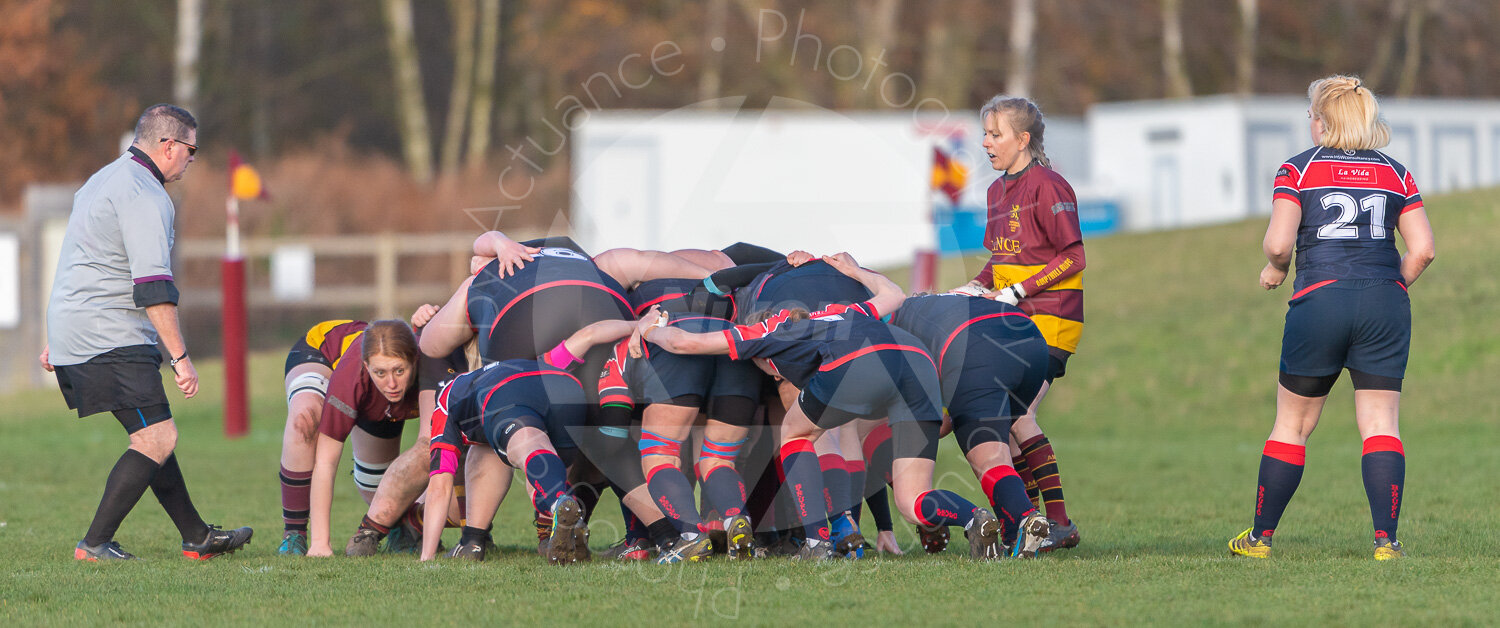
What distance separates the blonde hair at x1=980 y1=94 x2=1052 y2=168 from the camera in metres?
6.16

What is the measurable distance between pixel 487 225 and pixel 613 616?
68.5 feet

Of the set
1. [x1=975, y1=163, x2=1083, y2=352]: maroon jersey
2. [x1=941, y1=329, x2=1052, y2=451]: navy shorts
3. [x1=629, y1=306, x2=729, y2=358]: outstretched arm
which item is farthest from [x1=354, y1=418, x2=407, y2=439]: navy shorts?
[x1=975, y1=163, x2=1083, y2=352]: maroon jersey

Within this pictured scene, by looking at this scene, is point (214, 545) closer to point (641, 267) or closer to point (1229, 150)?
point (641, 267)

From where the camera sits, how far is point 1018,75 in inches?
1174

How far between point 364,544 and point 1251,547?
3.55 meters

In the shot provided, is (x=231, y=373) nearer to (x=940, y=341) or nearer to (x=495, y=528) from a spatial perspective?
(x=495, y=528)

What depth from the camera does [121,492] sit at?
234 inches

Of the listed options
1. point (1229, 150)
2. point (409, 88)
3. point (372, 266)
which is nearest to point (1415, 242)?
point (1229, 150)

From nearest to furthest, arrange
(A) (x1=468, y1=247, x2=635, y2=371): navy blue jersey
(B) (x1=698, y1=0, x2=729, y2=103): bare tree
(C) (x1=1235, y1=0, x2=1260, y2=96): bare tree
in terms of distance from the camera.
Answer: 1. (A) (x1=468, y1=247, x2=635, y2=371): navy blue jersey
2. (B) (x1=698, y1=0, x2=729, y2=103): bare tree
3. (C) (x1=1235, y1=0, x2=1260, y2=96): bare tree

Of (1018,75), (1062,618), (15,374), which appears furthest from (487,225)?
(1062,618)

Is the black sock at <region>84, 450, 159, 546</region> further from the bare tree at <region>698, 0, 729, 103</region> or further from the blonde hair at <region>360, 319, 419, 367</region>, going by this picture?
the bare tree at <region>698, 0, 729, 103</region>

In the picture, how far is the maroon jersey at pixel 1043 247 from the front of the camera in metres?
6.08

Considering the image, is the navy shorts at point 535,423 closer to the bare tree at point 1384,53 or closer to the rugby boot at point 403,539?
the rugby boot at point 403,539

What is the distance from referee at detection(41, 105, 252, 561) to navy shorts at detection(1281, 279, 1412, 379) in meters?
4.24
